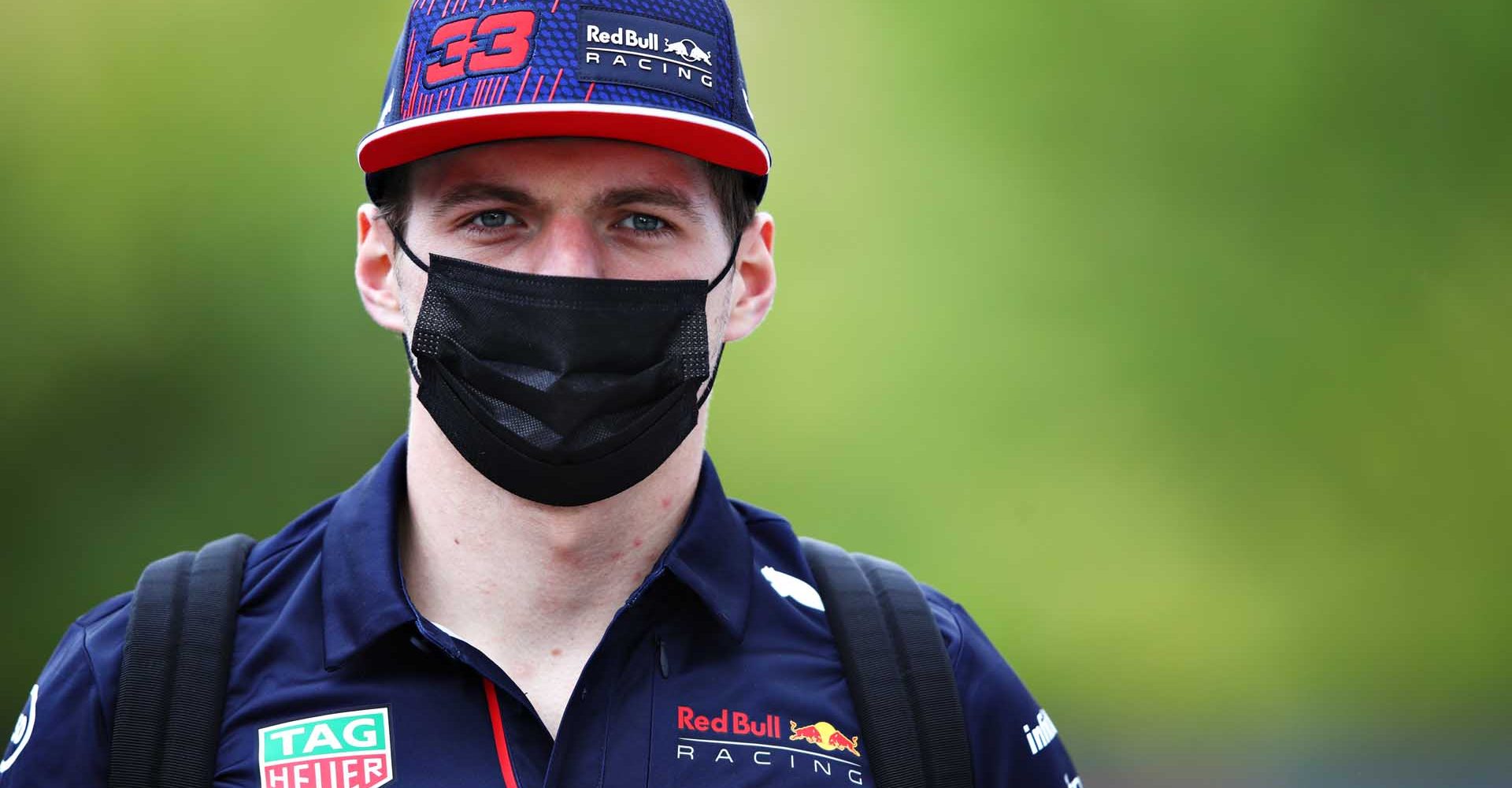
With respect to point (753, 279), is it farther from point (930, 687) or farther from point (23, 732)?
point (23, 732)

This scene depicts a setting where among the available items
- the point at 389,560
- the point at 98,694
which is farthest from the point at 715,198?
the point at 98,694

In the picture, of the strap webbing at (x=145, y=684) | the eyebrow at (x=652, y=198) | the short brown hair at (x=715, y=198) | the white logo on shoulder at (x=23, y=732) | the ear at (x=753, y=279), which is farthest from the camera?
the ear at (x=753, y=279)

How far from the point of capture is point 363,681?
7.13ft

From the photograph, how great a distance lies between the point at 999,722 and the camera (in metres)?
2.38

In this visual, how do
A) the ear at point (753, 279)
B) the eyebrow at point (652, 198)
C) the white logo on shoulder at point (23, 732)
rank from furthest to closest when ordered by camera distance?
the ear at point (753, 279), the eyebrow at point (652, 198), the white logo on shoulder at point (23, 732)

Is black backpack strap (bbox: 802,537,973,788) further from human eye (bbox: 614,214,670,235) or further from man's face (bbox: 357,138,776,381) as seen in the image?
human eye (bbox: 614,214,670,235)

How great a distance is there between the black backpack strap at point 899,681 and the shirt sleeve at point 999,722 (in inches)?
2.5

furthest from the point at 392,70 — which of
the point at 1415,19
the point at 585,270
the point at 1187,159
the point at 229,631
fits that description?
the point at 1415,19

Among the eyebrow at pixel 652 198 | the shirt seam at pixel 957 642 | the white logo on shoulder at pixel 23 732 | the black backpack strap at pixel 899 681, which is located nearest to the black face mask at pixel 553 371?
the eyebrow at pixel 652 198

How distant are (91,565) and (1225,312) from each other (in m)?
4.91

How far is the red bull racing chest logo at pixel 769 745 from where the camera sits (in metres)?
2.19

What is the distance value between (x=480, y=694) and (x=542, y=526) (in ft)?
0.93

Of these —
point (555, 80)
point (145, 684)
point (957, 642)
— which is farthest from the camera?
point (957, 642)

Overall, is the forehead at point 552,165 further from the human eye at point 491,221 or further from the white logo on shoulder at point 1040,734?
the white logo on shoulder at point 1040,734
